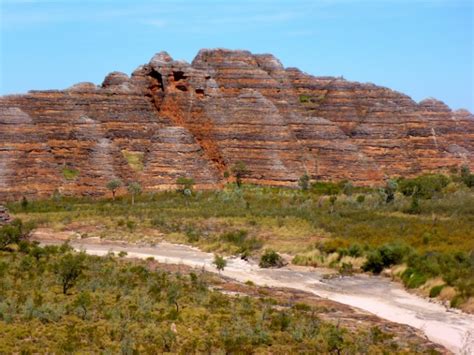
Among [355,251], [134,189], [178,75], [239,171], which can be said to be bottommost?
[355,251]

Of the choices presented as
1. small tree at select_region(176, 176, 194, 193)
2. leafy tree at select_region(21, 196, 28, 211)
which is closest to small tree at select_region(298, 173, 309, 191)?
small tree at select_region(176, 176, 194, 193)

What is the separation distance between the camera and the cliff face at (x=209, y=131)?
2203 inches

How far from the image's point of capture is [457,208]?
45.7 m

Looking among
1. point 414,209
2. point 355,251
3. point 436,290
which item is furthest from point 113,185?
point 436,290

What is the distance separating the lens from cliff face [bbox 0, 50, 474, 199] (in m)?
56.0

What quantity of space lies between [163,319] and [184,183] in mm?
34776

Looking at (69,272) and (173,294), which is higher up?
(69,272)

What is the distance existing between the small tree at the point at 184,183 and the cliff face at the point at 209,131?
839 mm

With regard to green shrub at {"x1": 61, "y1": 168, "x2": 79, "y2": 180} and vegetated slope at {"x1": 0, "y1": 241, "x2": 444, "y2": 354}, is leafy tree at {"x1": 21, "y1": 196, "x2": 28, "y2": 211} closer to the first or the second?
green shrub at {"x1": 61, "y1": 168, "x2": 79, "y2": 180}

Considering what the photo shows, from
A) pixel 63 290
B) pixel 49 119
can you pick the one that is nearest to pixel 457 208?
pixel 63 290

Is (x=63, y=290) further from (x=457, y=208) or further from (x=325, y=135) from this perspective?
(x=325, y=135)

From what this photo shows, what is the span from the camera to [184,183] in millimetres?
55969

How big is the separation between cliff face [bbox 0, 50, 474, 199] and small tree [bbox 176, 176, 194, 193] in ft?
2.75

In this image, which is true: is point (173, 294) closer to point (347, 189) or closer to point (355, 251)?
point (355, 251)
